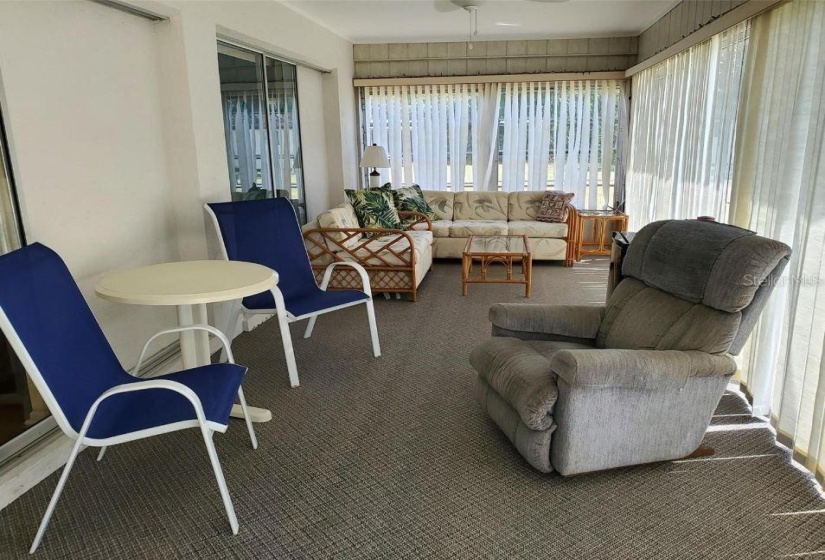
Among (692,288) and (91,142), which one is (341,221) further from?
(692,288)

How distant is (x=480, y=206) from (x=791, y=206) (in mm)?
4231

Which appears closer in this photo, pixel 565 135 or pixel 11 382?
pixel 11 382

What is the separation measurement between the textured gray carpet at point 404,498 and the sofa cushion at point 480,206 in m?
3.94

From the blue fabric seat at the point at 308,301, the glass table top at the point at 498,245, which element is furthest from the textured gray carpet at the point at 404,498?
the glass table top at the point at 498,245

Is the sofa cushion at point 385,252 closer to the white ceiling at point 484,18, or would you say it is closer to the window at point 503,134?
the white ceiling at point 484,18

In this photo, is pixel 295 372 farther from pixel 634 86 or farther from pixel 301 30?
pixel 634 86

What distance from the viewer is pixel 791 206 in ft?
8.39

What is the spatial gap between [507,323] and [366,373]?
0.98 meters

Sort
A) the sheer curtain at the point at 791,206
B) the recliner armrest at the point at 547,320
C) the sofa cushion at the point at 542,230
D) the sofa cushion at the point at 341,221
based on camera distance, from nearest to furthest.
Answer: the sheer curtain at the point at 791,206 < the recliner armrest at the point at 547,320 < the sofa cushion at the point at 341,221 < the sofa cushion at the point at 542,230

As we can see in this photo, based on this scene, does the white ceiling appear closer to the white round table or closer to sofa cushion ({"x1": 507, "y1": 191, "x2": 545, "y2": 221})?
sofa cushion ({"x1": 507, "y1": 191, "x2": 545, "y2": 221})

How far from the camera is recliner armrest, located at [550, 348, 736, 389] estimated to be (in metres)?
1.98

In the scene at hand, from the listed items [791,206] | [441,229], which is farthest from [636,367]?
[441,229]

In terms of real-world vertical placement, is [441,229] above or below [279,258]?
below

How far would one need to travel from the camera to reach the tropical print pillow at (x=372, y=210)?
17.5 feet
